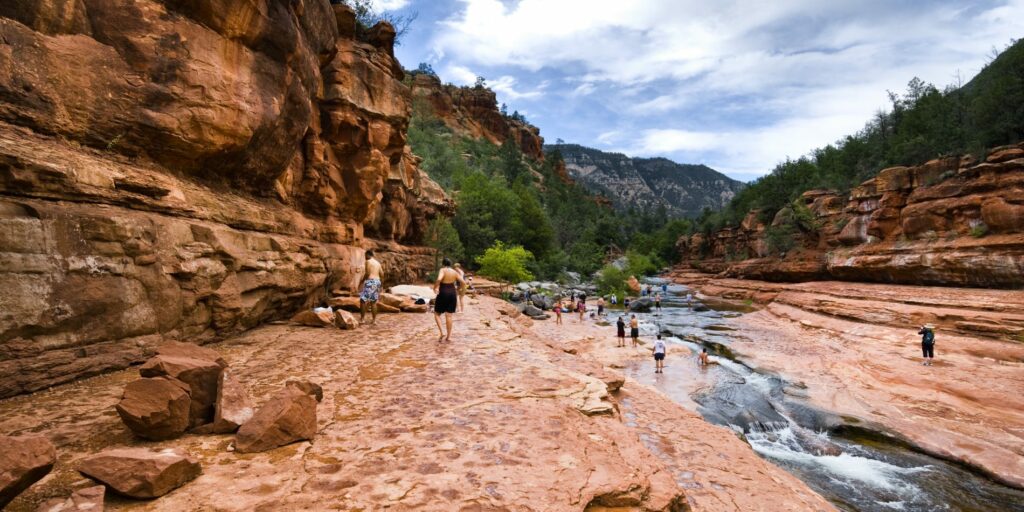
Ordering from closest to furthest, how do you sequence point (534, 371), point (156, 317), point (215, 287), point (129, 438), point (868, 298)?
point (129, 438), point (156, 317), point (534, 371), point (215, 287), point (868, 298)

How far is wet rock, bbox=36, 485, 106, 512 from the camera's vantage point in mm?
2357

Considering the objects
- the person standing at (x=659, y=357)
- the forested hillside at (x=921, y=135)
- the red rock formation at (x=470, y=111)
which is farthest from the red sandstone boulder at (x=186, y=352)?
the red rock formation at (x=470, y=111)

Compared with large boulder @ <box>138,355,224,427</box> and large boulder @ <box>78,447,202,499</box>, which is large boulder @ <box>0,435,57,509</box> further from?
large boulder @ <box>138,355,224,427</box>


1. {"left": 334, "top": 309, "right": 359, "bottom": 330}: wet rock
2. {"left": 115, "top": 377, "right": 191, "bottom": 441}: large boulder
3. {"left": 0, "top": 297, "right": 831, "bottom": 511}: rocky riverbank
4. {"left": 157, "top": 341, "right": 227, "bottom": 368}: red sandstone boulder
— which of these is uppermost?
{"left": 157, "top": 341, "right": 227, "bottom": 368}: red sandstone boulder

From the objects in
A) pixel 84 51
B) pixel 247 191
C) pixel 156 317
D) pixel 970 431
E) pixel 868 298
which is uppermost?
pixel 84 51

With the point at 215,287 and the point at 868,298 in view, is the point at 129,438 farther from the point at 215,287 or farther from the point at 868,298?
the point at 868,298

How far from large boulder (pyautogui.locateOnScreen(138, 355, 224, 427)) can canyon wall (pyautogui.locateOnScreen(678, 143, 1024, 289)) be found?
3157 centimetres

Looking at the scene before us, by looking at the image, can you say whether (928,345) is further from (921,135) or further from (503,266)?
(921,135)

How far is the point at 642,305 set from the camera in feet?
121

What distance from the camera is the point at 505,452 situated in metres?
3.82

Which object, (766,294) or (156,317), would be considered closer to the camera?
(156,317)

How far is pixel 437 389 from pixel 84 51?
664cm

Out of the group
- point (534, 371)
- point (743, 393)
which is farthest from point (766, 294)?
point (534, 371)

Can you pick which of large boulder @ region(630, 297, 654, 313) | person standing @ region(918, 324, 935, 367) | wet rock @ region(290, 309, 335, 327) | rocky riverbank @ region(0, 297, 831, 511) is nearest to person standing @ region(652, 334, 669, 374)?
rocky riverbank @ region(0, 297, 831, 511)
